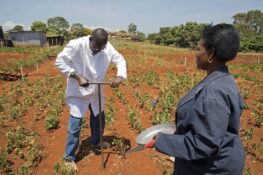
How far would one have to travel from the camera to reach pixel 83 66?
3676 millimetres

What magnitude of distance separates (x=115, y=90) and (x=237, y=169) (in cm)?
748

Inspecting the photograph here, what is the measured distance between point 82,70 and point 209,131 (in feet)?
8.24

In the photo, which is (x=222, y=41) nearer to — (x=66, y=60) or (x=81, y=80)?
(x=81, y=80)

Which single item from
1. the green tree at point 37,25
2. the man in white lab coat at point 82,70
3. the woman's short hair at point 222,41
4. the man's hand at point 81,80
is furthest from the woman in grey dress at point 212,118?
the green tree at point 37,25

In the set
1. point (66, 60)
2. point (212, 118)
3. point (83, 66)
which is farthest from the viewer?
point (83, 66)

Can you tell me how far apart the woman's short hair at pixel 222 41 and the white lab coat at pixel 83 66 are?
2.17 m

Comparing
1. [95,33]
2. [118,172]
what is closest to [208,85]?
[95,33]

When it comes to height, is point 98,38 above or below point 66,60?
above

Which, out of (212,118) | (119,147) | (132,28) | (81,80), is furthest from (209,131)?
(132,28)

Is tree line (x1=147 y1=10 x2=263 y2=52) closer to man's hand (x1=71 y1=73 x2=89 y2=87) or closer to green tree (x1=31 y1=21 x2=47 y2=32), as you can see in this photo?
man's hand (x1=71 y1=73 x2=89 y2=87)

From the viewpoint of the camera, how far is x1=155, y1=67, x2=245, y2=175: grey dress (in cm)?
156

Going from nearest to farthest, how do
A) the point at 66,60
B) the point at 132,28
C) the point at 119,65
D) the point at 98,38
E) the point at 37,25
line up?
the point at 98,38 → the point at 66,60 → the point at 119,65 → the point at 37,25 → the point at 132,28

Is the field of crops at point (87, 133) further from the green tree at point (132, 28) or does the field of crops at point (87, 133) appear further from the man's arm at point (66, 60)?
the green tree at point (132, 28)

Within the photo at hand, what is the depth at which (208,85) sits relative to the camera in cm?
164
